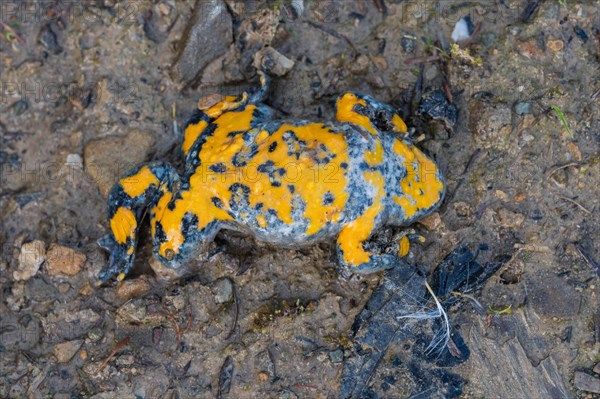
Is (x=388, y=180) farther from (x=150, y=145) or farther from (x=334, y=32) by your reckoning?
(x=150, y=145)

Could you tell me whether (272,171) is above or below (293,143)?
below

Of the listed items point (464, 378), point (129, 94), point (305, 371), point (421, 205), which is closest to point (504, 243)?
point (421, 205)

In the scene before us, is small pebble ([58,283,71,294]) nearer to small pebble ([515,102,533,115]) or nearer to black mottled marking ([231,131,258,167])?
black mottled marking ([231,131,258,167])

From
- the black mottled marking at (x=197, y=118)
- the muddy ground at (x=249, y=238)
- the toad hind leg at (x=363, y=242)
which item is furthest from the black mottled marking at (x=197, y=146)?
the toad hind leg at (x=363, y=242)

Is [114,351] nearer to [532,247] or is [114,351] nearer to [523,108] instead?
[532,247]

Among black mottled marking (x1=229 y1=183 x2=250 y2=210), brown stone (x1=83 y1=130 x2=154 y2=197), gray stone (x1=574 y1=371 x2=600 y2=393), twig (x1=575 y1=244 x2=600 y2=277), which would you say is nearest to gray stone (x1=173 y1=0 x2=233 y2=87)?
brown stone (x1=83 y1=130 x2=154 y2=197)

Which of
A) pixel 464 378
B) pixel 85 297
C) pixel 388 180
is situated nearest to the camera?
pixel 388 180

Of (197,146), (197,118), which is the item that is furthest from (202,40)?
(197,146)
